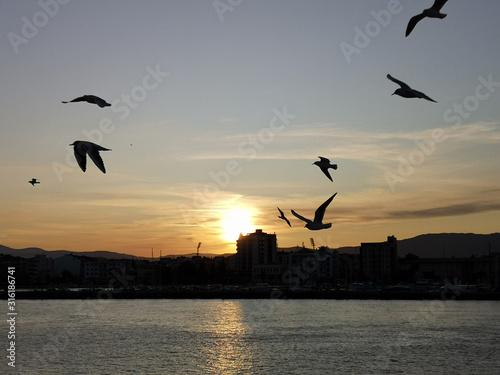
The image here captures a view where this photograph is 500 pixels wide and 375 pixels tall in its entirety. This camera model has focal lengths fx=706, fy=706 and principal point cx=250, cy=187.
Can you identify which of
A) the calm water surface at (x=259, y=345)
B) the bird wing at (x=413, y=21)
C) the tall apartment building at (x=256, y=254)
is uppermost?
the tall apartment building at (x=256, y=254)

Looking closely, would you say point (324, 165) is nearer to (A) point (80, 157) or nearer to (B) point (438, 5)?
(B) point (438, 5)

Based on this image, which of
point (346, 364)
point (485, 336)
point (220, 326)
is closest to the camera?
point (346, 364)

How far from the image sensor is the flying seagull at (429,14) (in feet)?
35.0

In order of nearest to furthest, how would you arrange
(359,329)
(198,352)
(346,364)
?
(346,364), (198,352), (359,329)

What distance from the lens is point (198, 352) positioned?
131 feet

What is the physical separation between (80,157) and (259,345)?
33824 millimetres

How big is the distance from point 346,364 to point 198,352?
30.2 ft

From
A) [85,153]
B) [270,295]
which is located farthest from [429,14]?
[270,295]

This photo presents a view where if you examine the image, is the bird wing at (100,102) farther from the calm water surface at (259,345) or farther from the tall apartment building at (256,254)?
the tall apartment building at (256,254)

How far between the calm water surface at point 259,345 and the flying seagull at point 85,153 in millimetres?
23586

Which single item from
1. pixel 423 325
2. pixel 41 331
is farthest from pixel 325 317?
pixel 41 331

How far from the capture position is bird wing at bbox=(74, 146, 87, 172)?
10719mm

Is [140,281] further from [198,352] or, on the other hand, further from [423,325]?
[198,352]

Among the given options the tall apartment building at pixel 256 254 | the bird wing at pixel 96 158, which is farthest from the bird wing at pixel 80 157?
the tall apartment building at pixel 256 254
